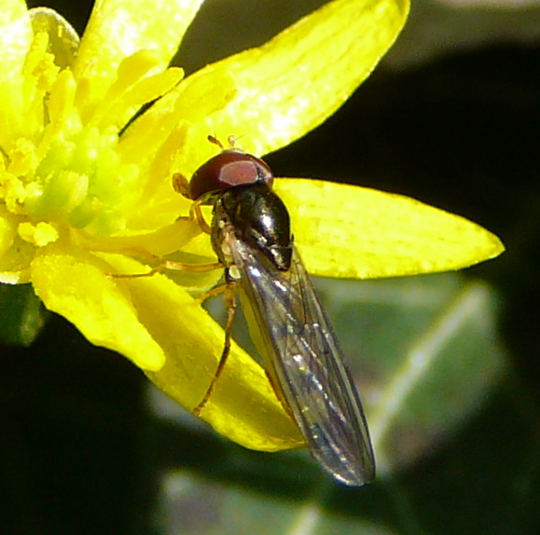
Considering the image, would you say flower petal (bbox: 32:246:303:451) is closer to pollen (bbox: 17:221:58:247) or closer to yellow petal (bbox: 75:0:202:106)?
pollen (bbox: 17:221:58:247)

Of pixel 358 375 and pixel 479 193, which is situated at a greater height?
pixel 479 193

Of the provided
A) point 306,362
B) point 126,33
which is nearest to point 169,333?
point 306,362

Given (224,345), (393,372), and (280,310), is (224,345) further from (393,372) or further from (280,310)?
(393,372)

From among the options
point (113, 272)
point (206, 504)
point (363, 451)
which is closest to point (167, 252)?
point (113, 272)

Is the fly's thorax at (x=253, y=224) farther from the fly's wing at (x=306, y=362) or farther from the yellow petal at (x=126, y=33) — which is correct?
the yellow petal at (x=126, y=33)

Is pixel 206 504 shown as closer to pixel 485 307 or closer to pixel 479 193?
pixel 485 307
